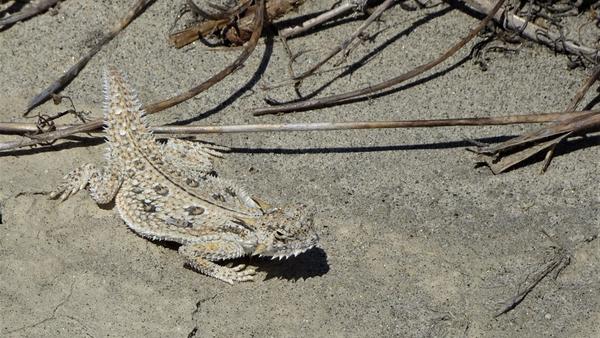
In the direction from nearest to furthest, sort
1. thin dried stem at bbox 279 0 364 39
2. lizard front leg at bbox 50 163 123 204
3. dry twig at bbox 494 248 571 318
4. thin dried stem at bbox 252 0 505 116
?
dry twig at bbox 494 248 571 318, lizard front leg at bbox 50 163 123 204, thin dried stem at bbox 252 0 505 116, thin dried stem at bbox 279 0 364 39

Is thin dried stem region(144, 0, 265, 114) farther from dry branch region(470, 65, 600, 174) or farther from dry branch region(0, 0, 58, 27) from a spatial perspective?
dry branch region(470, 65, 600, 174)

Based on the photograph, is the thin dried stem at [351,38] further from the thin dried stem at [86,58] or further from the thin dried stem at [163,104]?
the thin dried stem at [86,58]

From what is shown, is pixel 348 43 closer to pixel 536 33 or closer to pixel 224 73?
pixel 224 73

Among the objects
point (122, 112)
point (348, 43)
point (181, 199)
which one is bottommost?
point (181, 199)

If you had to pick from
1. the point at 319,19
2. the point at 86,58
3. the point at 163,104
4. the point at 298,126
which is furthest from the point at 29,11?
the point at 298,126

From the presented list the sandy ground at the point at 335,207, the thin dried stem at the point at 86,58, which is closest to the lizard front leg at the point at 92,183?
the sandy ground at the point at 335,207

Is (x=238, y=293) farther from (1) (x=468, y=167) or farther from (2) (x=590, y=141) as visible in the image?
(2) (x=590, y=141)

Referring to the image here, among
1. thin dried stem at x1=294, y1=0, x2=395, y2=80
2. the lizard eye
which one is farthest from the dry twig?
thin dried stem at x1=294, y1=0, x2=395, y2=80
